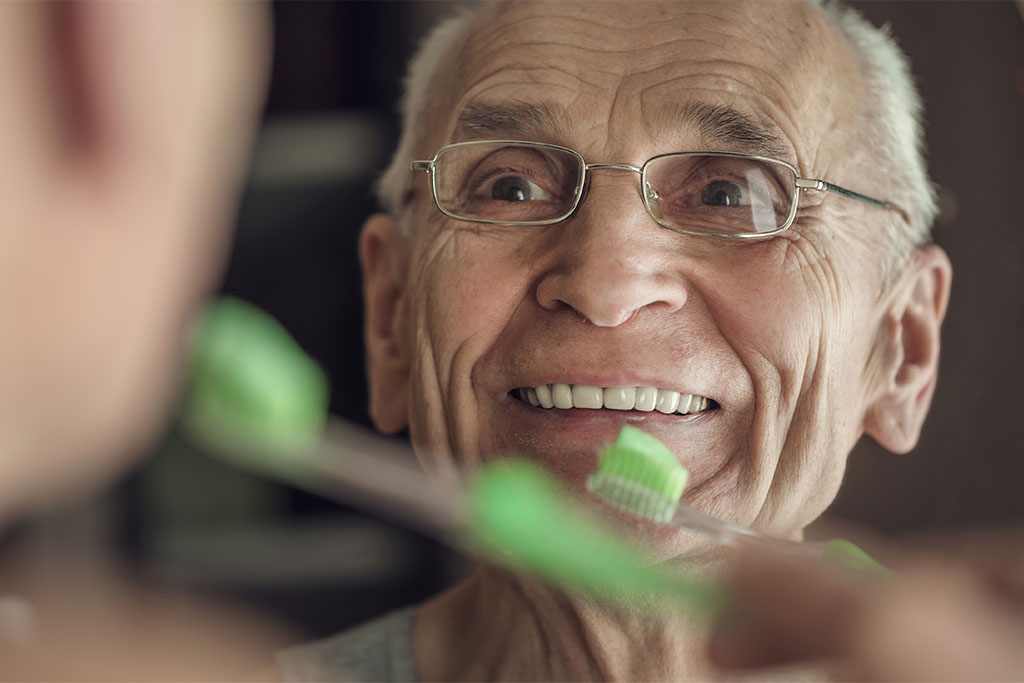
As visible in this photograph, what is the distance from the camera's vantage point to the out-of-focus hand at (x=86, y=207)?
32cm

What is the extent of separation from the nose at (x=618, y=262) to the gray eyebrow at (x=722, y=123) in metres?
0.05

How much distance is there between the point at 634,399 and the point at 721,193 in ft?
0.48

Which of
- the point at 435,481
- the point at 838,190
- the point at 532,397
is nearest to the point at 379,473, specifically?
the point at 435,481

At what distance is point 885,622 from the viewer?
40 cm

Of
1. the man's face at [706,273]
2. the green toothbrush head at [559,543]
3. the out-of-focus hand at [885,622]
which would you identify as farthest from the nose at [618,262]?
the out-of-focus hand at [885,622]

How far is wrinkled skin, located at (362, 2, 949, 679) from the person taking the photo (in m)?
0.67

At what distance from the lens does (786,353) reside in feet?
2.21

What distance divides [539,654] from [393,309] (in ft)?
0.98

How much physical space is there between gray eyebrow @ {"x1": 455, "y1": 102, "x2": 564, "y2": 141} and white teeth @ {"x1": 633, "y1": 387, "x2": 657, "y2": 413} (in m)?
0.19

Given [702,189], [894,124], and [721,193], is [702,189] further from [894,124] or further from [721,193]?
[894,124]

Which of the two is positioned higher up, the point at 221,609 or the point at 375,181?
the point at 375,181

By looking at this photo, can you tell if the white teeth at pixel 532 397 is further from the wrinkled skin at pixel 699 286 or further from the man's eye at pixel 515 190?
the man's eye at pixel 515 190

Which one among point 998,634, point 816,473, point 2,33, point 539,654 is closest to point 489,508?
Answer: point 539,654

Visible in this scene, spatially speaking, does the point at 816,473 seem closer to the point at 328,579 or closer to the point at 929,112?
the point at 929,112
